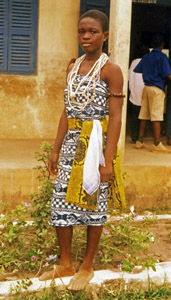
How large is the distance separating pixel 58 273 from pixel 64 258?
107 millimetres

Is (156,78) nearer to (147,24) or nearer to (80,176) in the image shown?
(80,176)

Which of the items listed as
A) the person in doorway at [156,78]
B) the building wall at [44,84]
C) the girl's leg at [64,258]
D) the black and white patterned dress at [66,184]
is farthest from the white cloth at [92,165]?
the building wall at [44,84]

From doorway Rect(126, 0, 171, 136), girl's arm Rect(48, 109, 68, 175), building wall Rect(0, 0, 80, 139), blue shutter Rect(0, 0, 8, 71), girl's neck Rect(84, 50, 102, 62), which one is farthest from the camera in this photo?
doorway Rect(126, 0, 171, 136)

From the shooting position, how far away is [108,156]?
122 inches

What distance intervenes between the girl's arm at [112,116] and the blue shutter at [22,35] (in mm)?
4315

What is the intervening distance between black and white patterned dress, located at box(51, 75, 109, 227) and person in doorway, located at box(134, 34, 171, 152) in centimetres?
362

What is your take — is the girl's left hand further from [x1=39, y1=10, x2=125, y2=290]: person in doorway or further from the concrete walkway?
the concrete walkway

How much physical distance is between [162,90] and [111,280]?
3991mm

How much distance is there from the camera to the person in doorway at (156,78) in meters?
6.64

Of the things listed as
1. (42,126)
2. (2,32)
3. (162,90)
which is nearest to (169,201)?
(162,90)

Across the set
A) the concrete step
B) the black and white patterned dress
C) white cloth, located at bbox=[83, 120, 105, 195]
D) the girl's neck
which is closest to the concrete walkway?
the black and white patterned dress

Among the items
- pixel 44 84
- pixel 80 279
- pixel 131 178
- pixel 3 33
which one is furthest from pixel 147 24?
pixel 80 279

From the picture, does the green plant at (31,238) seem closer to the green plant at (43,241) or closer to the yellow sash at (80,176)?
the green plant at (43,241)

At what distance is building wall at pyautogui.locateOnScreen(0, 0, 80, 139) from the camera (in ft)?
23.7
